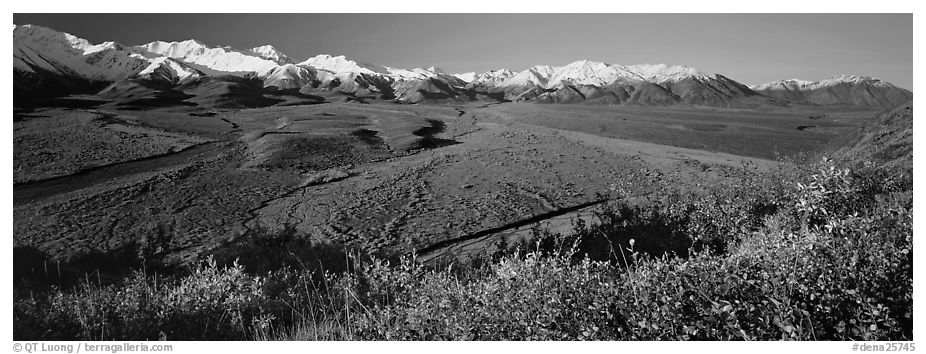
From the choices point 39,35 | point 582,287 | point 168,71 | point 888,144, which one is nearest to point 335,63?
point 168,71

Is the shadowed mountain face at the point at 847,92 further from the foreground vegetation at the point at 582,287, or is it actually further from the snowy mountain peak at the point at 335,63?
the snowy mountain peak at the point at 335,63

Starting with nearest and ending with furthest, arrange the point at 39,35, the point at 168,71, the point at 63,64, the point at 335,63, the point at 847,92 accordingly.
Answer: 1. the point at 39,35
2. the point at 63,64
3. the point at 168,71
4. the point at 847,92
5. the point at 335,63

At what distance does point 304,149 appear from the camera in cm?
983

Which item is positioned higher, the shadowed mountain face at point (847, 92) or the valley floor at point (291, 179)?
the shadowed mountain face at point (847, 92)

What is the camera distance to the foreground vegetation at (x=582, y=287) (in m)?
3.33

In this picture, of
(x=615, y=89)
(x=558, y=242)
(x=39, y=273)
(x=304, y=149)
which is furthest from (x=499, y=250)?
(x=615, y=89)

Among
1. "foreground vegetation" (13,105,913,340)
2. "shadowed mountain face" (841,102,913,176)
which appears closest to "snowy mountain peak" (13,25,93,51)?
"foreground vegetation" (13,105,913,340)

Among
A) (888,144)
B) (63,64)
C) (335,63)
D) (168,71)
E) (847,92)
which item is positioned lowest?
(888,144)

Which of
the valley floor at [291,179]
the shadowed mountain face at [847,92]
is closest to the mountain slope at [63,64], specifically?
the valley floor at [291,179]

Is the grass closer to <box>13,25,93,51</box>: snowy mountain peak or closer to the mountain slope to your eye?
<box>13,25,93,51</box>: snowy mountain peak

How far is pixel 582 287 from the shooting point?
12.0 ft

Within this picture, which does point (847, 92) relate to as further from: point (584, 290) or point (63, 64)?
point (63, 64)

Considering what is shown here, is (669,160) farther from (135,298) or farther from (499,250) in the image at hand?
(135,298)

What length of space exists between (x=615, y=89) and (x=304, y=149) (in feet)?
216
